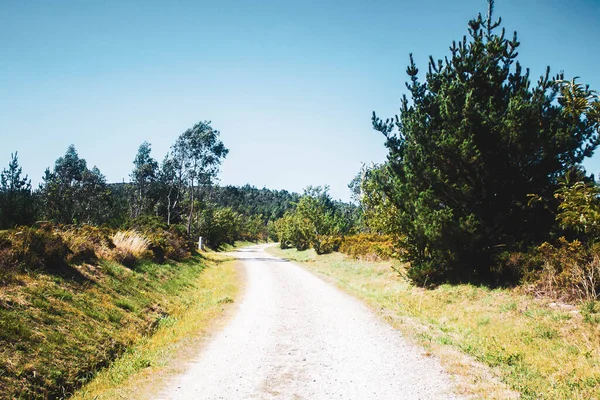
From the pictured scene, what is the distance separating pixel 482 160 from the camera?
10898 millimetres

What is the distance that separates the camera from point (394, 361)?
6.16 m

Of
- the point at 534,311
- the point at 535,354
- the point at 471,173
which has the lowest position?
the point at 535,354

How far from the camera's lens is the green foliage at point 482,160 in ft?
33.8

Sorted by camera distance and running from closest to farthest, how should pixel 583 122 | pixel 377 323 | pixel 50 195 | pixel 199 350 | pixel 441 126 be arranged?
pixel 199 350 < pixel 377 323 < pixel 583 122 < pixel 441 126 < pixel 50 195

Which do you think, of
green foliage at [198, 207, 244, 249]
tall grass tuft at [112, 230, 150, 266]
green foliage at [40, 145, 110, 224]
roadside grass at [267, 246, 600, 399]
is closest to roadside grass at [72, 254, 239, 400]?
tall grass tuft at [112, 230, 150, 266]

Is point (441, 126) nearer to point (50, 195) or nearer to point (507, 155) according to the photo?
point (507, 155)

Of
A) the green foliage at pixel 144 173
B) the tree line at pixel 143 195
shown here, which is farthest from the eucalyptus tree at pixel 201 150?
the green foliage at pixel 144 173

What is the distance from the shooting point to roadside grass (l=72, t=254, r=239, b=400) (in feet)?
17.0

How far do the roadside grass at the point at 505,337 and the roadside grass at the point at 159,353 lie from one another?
4.80 metres

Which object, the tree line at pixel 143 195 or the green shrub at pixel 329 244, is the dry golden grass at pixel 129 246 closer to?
the tree line at pixel 143 195

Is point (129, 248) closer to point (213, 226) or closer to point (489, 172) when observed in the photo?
point (489, 172)

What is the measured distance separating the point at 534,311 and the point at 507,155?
515 cm

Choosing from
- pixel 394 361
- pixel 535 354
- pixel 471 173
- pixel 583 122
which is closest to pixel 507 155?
pixel 471 173

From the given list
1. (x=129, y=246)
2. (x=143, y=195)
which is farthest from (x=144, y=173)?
(x=129, y=246)
